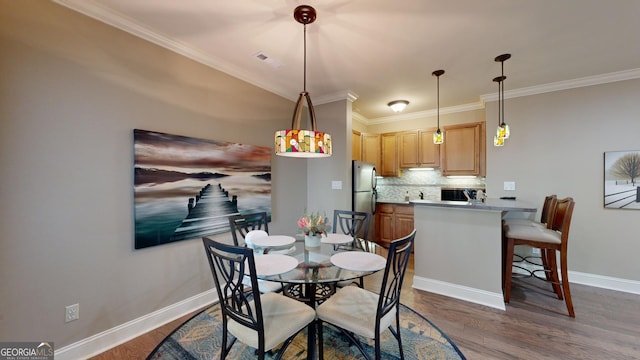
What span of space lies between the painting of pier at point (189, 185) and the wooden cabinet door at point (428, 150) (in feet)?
9.87

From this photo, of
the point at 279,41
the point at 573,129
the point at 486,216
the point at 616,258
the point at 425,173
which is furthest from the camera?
the point at 425,173

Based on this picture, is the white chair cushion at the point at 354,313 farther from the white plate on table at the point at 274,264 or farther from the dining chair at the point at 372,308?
the white plate on table at the point at 274,264

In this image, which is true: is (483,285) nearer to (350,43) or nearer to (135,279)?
(350,43)

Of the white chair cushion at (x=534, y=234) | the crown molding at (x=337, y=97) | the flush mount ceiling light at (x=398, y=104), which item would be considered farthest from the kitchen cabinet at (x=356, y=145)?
the white chair cushion at (x=534, y=234)

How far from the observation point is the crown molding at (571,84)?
2.98m

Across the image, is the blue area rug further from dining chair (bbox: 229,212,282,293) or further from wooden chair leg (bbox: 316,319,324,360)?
dining chair (bbox: 229,212,282,293)

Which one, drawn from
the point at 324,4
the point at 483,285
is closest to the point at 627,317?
the point at 483,285

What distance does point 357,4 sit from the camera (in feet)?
6.11

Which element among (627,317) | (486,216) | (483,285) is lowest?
(627,317)

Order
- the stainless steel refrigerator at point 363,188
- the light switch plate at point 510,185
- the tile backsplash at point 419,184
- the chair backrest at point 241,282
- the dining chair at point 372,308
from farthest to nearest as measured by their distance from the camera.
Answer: the tile backsplash at point 419,184 < the stainless steel refrigerator at point 363,188 < the light switch plate at point 510,185 < the dining chair at point 372,308 < the chair backrest at point 241,282

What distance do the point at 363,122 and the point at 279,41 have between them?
3100 millimetres

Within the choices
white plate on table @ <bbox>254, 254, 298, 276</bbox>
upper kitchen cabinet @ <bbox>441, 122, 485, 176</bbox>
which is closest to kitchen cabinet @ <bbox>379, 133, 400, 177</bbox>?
upper kitchen cabinet @ <bbox>441, 122, 485, 176</bbox>

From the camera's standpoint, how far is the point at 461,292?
2773 millimetres

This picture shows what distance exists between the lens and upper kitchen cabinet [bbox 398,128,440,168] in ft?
14.6
